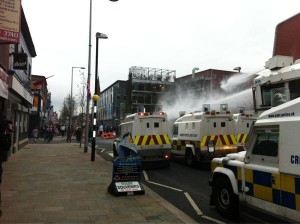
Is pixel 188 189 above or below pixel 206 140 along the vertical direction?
below

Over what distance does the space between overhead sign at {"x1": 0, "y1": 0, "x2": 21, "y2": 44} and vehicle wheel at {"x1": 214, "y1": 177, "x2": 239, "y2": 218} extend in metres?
6.40

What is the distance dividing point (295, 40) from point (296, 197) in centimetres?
1357

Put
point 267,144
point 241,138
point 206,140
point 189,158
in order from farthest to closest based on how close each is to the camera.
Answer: point 241,138 → point 189,158 → point 206,140 → point 267,144

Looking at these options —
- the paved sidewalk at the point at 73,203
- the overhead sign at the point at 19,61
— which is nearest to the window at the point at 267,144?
the paved sidewalk at the point at 73,203

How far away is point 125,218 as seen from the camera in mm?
6551

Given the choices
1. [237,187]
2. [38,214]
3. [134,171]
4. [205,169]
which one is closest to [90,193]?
[134,171]

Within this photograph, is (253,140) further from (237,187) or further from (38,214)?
(38,214)

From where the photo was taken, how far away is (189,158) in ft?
49.1

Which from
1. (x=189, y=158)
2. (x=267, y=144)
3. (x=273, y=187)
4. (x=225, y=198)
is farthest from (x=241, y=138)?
(x=273, y=187)

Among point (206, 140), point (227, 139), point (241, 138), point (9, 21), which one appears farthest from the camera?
point (241, 138)

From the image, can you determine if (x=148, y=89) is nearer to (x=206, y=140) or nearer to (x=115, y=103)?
(x=115, y=103)

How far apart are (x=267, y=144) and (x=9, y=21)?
285 inches

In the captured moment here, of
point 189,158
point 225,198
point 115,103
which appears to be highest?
point 115,103

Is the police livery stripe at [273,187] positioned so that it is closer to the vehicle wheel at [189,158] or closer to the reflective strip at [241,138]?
the vehicle wheel at [189,158]
